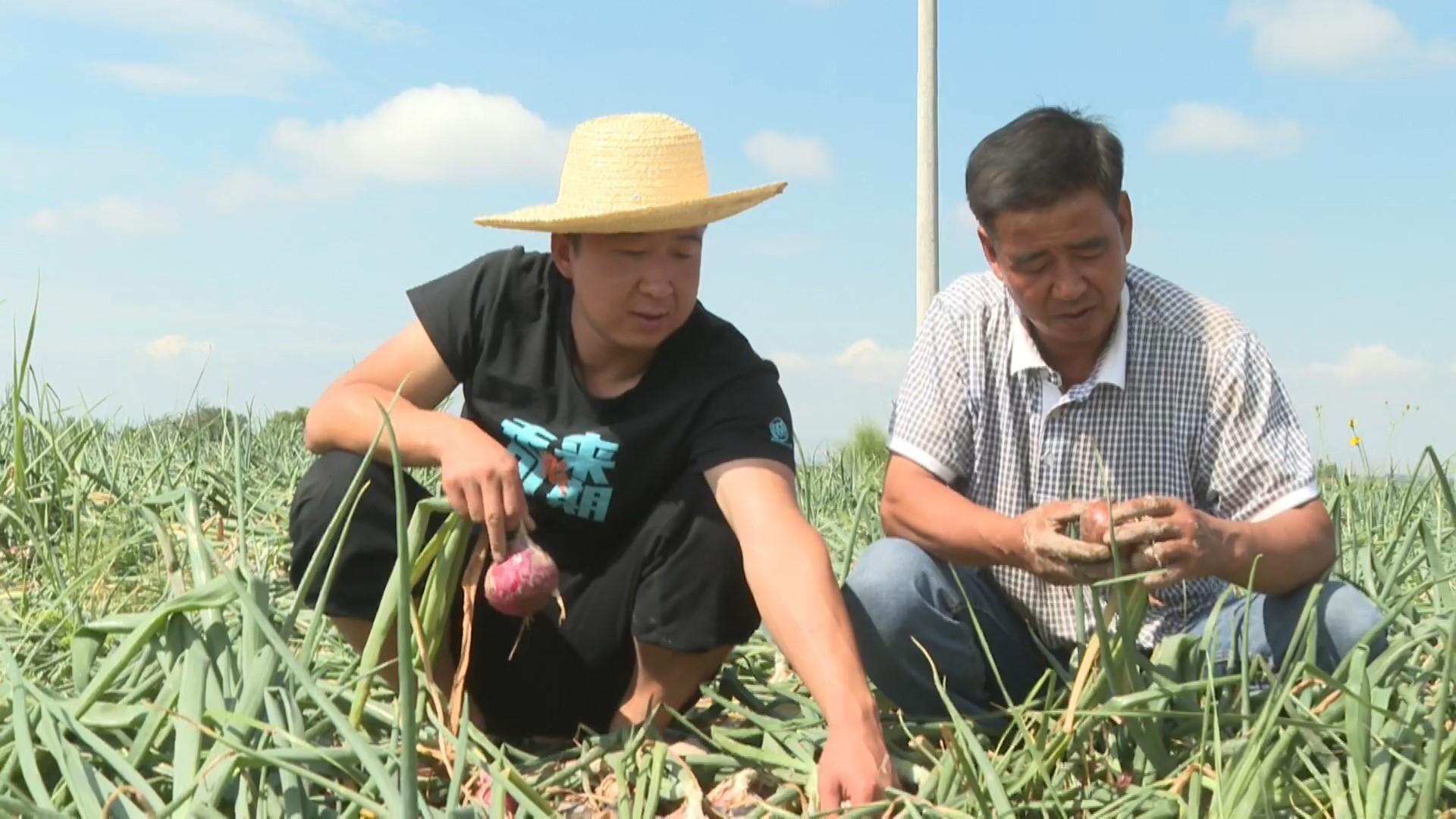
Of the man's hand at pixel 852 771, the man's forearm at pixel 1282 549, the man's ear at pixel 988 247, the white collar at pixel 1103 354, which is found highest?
the man's ear at pixel 988 247

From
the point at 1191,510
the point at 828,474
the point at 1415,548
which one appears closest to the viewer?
the point at 1191,510

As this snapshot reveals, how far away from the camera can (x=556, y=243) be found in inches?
79.7

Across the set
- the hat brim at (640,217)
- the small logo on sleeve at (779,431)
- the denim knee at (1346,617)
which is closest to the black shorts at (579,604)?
the small logo on sleeve at (779,431)

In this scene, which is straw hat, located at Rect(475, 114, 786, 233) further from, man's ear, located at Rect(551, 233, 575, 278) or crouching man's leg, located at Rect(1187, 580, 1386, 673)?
crouching man's leg, located at Rect(1187, 580, 1386, 673)

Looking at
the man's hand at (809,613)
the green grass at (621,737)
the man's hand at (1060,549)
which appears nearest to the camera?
the green grass at (621,737)

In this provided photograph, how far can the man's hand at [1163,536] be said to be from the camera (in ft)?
5.41

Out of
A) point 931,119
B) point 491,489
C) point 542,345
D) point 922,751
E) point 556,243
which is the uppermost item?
point 931,119

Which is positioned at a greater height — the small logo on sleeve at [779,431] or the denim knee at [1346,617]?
the small logo on sleeve at [779,431]

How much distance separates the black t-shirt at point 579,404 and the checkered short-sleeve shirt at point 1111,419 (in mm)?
239

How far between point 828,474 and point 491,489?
2.29 m

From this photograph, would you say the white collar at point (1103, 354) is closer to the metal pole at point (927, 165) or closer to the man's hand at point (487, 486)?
the man's hand at point (487, 486)

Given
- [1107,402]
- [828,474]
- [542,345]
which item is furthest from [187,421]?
[1107,402]

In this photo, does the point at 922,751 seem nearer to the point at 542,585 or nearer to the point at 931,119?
the point at 542,585

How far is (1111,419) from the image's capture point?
→ 2.04 meters
